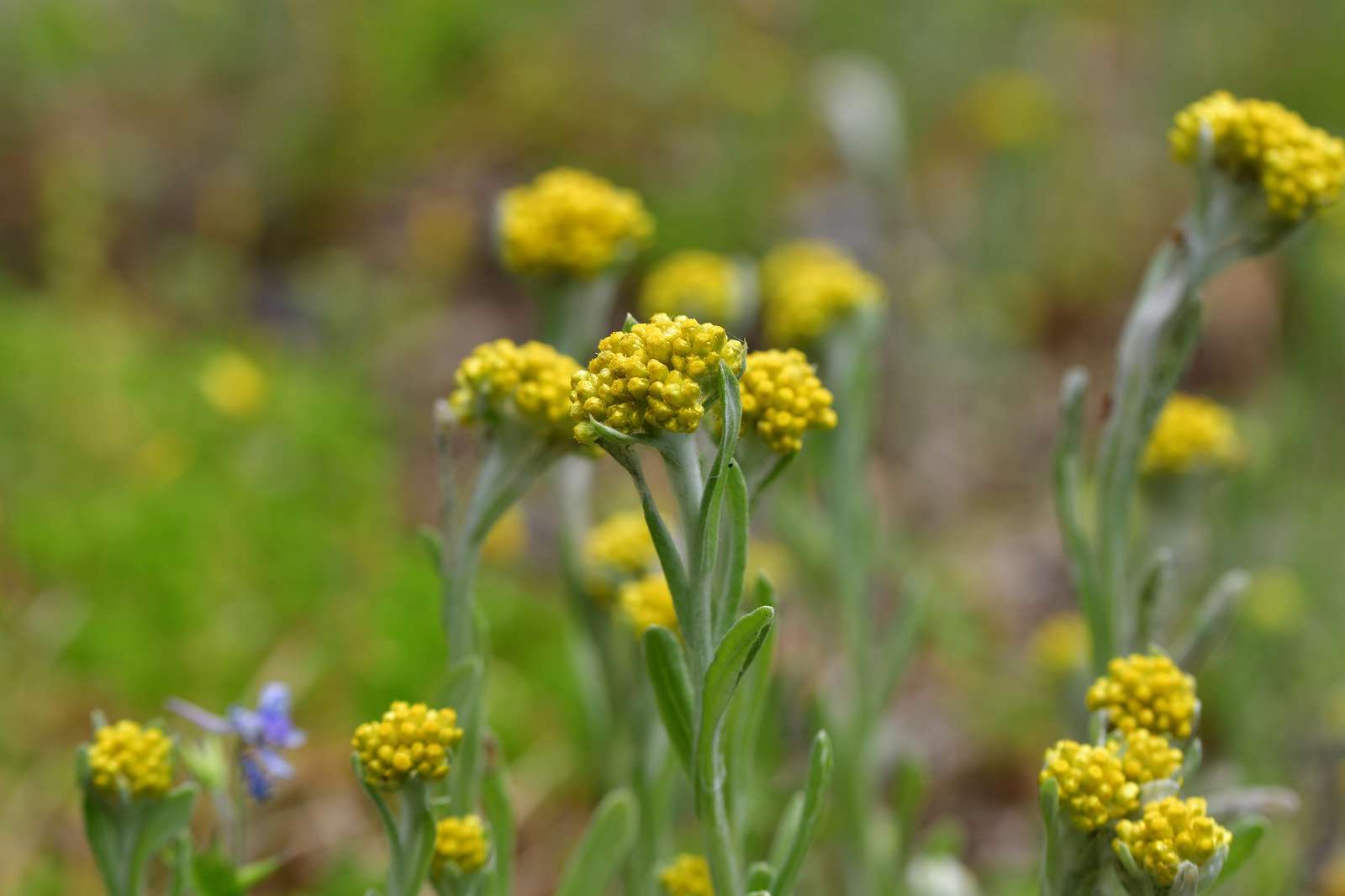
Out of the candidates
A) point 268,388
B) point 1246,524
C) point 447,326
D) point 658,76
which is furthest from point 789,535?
point 658,76

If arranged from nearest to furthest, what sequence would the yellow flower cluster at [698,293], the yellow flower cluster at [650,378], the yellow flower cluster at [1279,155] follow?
the yellow flower cluster at [650,378] → the yellow flower cluster at [1279,155] → the yellow flower cluster at [698,293]

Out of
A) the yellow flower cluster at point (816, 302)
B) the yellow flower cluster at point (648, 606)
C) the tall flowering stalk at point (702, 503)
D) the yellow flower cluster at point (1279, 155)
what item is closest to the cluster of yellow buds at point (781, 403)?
the tall flowering stalk at point (702, 503)

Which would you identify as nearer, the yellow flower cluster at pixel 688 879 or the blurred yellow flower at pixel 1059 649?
the yellow flower cluster at pixel 688 879

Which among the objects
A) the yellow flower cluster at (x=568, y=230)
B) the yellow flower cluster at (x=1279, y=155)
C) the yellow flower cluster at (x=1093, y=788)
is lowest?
the yellow flower cluster at (x=1093, y=788)

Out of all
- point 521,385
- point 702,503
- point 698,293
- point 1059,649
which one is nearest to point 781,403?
point 702,503

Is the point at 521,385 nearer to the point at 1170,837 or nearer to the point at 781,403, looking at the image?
the point at 781,403

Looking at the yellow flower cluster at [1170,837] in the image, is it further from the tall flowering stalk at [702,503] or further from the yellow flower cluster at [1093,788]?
the tall flowering stalk at [702,503]

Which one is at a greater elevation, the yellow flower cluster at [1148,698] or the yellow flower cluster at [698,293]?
the yellow flower cluster at [698,293]
